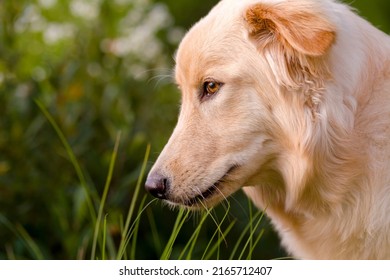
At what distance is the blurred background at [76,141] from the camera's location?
4.69m

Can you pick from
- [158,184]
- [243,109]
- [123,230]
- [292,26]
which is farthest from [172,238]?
[292,26]

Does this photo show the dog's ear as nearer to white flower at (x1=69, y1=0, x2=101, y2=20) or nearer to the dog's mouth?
the dog's mouth

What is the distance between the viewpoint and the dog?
2.95m

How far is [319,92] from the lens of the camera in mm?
2924

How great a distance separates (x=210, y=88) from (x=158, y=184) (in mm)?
487

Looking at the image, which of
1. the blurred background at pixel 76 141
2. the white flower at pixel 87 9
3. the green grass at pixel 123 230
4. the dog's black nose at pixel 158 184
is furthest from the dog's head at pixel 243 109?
the white flower at pixel 87 9

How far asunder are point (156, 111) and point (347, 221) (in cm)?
289

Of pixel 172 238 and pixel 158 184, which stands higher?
pixel 158 184

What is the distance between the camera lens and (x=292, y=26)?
2.85 meters

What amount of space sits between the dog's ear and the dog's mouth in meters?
0.59

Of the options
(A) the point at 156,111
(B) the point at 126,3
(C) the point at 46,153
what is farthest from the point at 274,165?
(B) the point at 126,3

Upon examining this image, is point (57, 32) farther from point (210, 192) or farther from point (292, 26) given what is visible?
point (292, 26)

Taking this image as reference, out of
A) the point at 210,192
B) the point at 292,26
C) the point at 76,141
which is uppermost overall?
the point at 292,26

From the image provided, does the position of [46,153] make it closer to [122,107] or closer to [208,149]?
[122,107]
